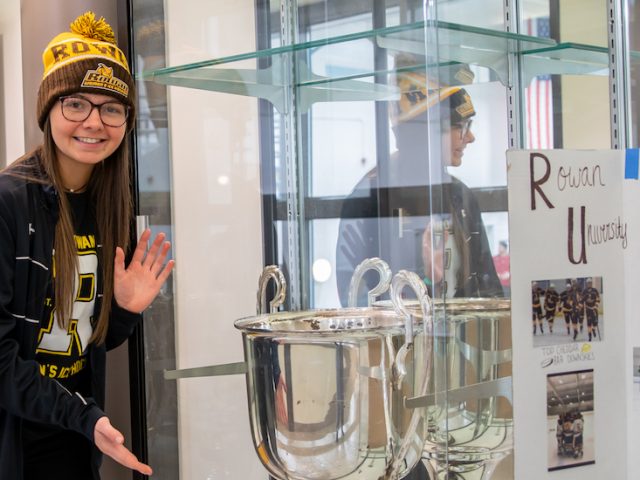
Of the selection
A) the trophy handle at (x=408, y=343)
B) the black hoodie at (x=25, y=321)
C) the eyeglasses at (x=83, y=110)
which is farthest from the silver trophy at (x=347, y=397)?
the eyeglasses at (x=83, y=110)

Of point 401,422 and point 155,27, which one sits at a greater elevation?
point 155,27

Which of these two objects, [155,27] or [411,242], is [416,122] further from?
[155,27]

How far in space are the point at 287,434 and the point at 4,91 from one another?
176cm

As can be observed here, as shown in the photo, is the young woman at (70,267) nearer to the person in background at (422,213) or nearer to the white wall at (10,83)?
the person in background at (422,213)

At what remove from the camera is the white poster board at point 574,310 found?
89 centimetres

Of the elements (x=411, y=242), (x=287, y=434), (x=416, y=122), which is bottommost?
(x=287, y=434)

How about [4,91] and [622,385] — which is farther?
[4,91]

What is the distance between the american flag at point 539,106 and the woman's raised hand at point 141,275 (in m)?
0.66

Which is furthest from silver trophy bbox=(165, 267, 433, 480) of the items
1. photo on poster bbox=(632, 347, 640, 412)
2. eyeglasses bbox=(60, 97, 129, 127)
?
eyeglasses bbox=(60, 97, 129, 127)

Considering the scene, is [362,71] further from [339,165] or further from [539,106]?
[539,106]

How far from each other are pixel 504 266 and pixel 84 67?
73 cm

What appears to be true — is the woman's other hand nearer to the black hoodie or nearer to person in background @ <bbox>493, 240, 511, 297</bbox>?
the black hoodie

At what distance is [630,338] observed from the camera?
953 mm

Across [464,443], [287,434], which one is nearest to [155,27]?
[287,434]
